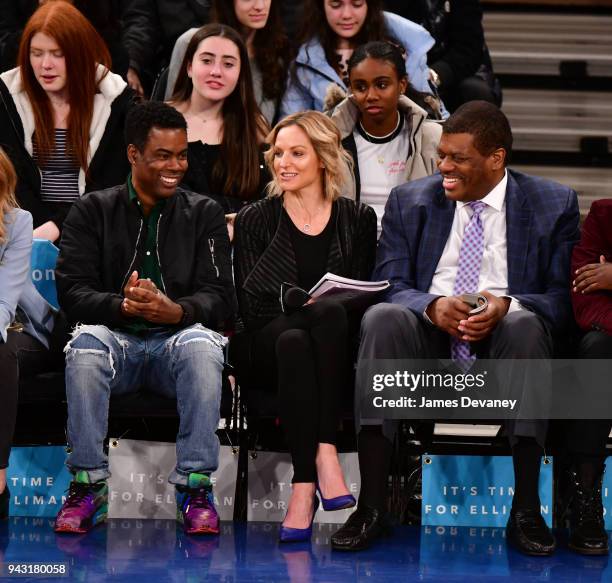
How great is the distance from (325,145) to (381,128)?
0.57 m

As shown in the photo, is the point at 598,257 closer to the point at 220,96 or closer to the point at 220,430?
the point at 220,430

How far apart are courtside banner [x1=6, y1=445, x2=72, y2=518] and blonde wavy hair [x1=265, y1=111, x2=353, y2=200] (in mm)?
1100

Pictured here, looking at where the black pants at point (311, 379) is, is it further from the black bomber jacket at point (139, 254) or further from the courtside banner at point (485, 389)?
the black bomber jacket at point (139, 254)

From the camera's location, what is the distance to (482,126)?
3680 mm

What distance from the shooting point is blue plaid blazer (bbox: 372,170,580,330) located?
142 inches

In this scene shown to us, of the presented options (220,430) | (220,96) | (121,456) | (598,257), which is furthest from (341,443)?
(220,96)

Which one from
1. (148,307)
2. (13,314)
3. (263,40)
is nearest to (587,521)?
(148,307)

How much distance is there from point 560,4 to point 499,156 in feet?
10.9

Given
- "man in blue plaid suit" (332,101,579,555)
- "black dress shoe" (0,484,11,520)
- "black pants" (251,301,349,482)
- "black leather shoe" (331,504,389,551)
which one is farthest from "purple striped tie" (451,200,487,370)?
Result: "black dress shoe" (0,484,11,520)

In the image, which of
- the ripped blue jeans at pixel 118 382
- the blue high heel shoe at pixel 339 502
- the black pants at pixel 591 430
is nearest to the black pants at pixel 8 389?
the ripped blue jeans at pixel 118 382

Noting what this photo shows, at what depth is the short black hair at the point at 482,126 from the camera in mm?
3674

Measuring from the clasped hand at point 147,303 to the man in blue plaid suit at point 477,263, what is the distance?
564 millimetres

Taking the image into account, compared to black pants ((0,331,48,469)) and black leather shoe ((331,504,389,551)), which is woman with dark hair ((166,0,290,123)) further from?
black leather shoe ((331,504,389,551))

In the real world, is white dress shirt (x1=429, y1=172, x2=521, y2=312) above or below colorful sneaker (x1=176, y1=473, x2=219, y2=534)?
above
